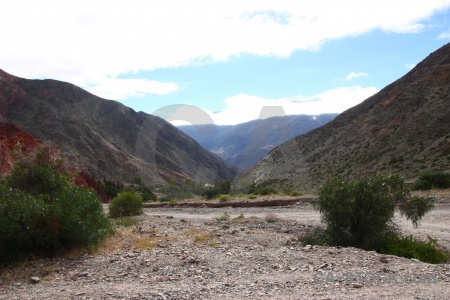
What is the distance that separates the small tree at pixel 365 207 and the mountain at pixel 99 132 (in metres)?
55.5

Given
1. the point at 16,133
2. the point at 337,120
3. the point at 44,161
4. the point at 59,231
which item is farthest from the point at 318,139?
the point at 59,231

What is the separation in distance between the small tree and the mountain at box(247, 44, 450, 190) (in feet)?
83.8

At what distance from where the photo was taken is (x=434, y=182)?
27.3 m

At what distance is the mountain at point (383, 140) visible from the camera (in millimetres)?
41219

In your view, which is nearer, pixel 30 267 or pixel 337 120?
pixel 30 267

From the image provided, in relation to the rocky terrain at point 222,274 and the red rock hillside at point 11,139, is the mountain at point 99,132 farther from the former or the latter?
the rocky terrain at point 222,274

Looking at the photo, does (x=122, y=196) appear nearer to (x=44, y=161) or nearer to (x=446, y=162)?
(x=44, y=161)

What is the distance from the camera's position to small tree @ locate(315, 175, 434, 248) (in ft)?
38.2

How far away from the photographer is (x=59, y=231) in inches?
395

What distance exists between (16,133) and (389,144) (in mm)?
39736

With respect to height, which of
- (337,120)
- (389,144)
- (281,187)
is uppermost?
(337,120)

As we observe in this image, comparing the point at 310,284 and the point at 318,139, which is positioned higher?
the point at 318,139

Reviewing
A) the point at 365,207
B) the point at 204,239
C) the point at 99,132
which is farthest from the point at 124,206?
the point at 99,132

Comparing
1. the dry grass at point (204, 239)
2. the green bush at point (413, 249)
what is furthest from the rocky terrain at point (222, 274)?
the green bush at point (413, 249)
